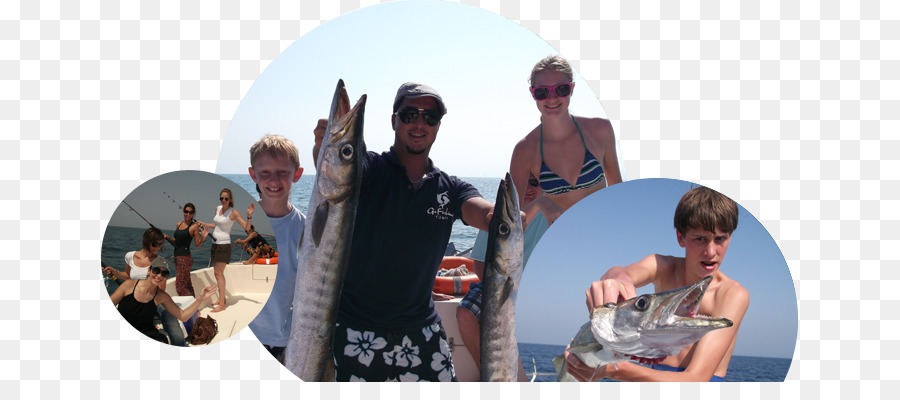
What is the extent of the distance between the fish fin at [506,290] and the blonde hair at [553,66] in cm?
154

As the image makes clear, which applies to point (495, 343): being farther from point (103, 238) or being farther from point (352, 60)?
point (103, 238)

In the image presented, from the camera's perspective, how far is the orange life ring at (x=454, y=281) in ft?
18.7

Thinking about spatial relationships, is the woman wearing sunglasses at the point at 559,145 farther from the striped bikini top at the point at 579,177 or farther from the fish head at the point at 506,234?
the fish head at the point at 506,234

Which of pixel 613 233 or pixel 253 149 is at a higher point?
pixel 253 149

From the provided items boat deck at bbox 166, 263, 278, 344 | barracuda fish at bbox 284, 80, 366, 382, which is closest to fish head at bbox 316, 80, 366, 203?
barracuda fish at bbox 284, 80, 366, 382

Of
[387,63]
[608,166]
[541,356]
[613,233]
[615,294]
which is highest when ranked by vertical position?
[387,63]

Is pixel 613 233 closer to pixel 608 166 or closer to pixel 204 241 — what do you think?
pixel 608 166

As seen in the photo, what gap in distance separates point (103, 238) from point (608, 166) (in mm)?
3982

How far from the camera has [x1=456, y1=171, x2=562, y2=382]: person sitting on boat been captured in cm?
557

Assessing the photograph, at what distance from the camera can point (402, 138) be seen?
5.50 metres

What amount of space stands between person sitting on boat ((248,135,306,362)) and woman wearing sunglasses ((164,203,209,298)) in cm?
57

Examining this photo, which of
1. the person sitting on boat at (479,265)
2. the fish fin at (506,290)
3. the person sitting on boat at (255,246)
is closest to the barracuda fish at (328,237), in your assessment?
the person sitting on boat at (255,246)

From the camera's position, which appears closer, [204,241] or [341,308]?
[341,308]

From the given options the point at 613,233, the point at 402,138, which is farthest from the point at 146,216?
the point at 613,233
